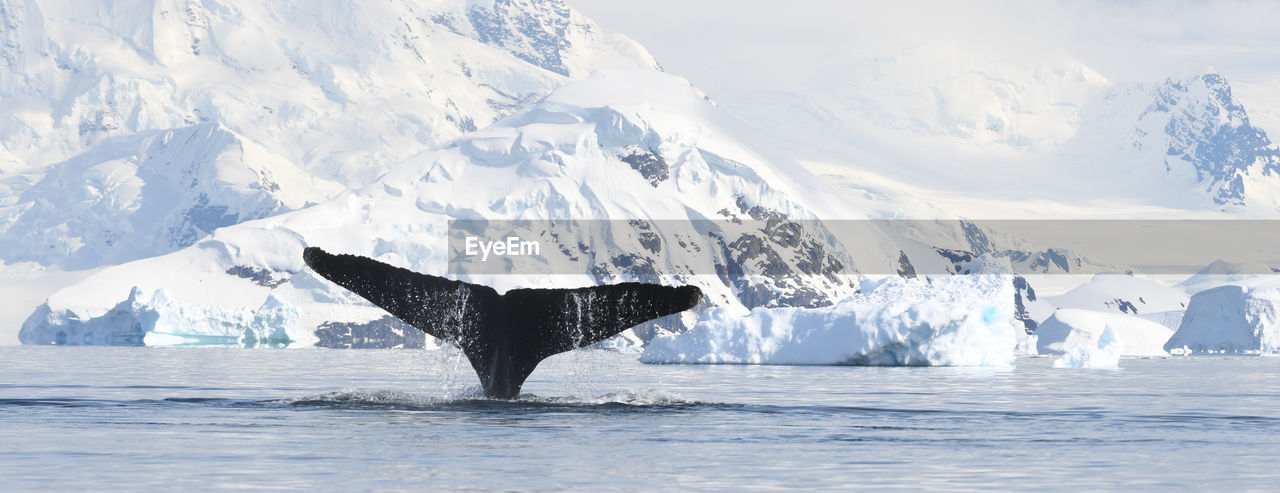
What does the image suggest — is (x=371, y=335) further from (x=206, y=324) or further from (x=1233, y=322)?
(x=1233, y=322)

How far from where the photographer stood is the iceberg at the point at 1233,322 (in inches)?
4414

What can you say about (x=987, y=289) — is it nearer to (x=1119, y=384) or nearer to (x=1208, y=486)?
(x=1119, y=384)

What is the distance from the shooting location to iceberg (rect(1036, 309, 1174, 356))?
128 meters

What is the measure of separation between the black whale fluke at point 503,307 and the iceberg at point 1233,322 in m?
101

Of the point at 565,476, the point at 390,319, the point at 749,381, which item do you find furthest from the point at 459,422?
the point at 390,319

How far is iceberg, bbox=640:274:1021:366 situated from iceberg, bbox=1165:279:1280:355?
49.0m

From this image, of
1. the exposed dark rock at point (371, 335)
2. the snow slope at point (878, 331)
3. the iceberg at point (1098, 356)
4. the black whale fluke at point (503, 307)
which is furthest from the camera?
the exposed dark rock at point (371, 335)

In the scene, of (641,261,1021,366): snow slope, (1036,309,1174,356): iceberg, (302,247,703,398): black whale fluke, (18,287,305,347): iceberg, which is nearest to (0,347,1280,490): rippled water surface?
(302,247,703,398): black whale fluke

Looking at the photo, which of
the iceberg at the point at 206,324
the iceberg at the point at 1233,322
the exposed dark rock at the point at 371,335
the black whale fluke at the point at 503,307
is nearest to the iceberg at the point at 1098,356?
the black whale fluke at the point at 503,307

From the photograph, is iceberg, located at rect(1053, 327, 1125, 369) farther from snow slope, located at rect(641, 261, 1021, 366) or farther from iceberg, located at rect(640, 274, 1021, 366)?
iceberg, located at rect(640, 274, 1021, 366)

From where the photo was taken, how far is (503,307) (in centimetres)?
2030

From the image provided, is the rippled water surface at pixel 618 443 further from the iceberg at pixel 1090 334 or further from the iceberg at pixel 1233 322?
the iceberg at pixel 1090 334

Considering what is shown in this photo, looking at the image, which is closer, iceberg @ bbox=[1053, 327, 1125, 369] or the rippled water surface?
the rippled water surface

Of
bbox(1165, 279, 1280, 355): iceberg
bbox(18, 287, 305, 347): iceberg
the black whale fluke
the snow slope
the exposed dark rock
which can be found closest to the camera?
the black whale fluke
